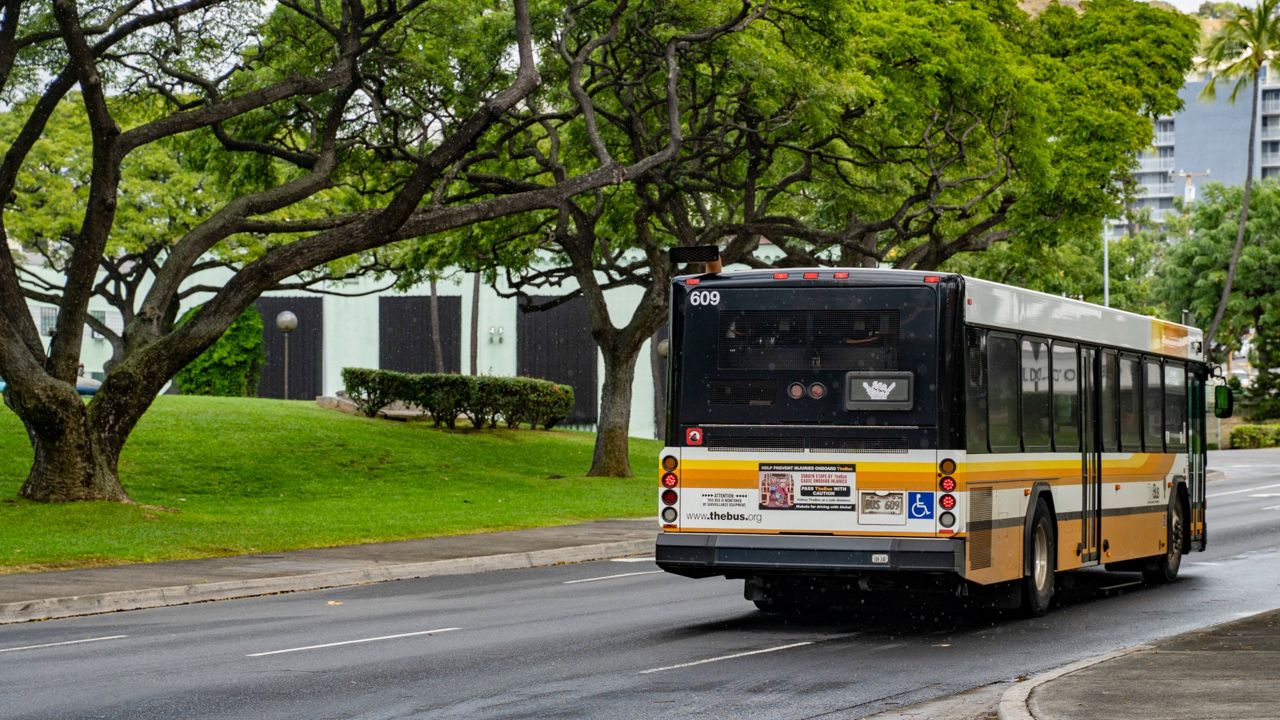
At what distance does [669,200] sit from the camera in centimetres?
3325

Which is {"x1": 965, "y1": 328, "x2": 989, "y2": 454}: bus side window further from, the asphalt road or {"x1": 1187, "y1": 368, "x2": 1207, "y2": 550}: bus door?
{"x1": 1187, "y1": 368, "x2": 1207, "y2": 550}: bus door

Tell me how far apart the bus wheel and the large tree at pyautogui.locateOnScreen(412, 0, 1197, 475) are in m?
10.9

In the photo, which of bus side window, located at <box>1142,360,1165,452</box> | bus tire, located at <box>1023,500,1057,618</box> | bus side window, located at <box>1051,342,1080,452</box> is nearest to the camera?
bus tire, located at <box>1023,500,1057,618</box>

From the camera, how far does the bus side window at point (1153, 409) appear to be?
1833 cm

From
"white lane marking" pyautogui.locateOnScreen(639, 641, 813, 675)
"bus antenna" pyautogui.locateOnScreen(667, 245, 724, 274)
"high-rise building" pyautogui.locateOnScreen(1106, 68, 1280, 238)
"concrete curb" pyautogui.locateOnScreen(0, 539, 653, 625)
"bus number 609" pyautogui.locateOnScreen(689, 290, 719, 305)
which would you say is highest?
"high-rise building" pyautogui.locateOnScreen(1106, 68, 1280, 238)

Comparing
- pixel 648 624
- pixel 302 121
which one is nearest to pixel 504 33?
pixel 302 121

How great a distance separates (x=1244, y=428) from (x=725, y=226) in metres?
44.3

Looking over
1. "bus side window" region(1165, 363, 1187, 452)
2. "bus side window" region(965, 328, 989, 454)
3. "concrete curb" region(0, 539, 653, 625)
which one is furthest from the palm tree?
"bus side window" region(965, 328, 989, 454)

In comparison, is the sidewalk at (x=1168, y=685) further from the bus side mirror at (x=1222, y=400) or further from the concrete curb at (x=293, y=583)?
the concrete curb at (x=293, y=583)

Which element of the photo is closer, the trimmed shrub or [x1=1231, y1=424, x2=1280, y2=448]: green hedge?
the trimmed shrub

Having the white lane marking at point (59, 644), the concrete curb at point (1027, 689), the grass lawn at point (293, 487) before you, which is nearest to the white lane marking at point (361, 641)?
the white lane marking at point (59, 644)

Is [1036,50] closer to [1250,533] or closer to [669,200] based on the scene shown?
[669,200]

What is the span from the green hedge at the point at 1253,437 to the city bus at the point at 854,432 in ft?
194

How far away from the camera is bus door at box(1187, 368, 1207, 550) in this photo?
20.3 m
